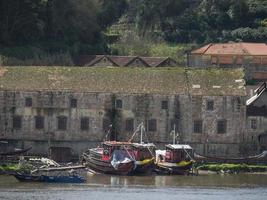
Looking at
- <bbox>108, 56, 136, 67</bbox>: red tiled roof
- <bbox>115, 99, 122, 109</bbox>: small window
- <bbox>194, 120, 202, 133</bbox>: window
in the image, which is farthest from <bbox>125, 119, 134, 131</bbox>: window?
<bbox>108, 56, 136, 67</bbox>: red tiled roof

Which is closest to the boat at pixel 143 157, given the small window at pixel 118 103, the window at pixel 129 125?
the window at pixel 129 125

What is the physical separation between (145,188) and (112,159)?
37.8ft

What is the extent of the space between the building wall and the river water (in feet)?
31.8

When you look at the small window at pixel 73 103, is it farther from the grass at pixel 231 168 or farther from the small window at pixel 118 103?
the grass at pixel 231 168

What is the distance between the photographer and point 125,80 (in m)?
144

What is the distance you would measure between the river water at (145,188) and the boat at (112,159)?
49.6 inches

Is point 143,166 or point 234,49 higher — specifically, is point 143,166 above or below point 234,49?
below

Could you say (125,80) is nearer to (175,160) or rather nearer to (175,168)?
(175,160)

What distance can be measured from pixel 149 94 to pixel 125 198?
28438 millimetres

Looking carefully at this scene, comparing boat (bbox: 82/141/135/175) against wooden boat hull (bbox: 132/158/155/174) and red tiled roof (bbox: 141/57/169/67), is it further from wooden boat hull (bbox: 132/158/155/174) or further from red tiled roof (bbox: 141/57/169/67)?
red tiled roof (bbox: 141/57/169/67)

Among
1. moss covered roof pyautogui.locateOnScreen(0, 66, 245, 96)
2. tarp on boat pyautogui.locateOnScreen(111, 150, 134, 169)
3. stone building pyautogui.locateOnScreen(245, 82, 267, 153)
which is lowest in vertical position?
tarp on boat pyautogui.locateOnScreen(111, 150, 134, 169)

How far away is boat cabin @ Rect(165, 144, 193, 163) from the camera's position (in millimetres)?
135000

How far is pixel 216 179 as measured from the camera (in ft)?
429

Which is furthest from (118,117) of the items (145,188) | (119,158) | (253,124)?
(145,188)
